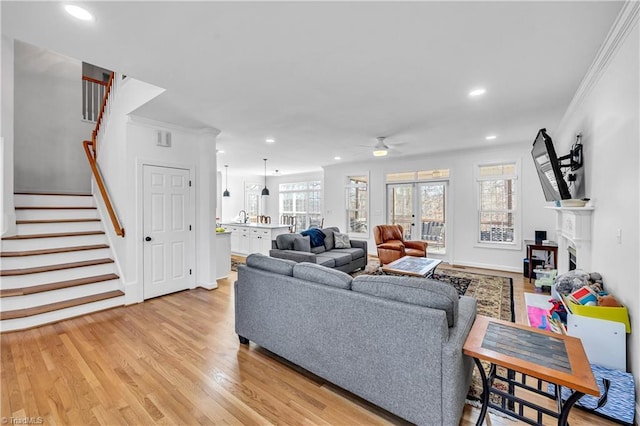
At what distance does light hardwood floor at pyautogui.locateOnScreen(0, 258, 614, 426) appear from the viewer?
Answer: 5.87ft

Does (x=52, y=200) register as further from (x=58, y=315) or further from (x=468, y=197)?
(x=468, y=197)

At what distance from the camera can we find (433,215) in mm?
6574

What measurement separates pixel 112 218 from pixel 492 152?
6716 mm

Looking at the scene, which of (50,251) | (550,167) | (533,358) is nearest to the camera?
(533,358)

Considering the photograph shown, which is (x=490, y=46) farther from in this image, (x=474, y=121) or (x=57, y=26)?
(x=57, y=26)

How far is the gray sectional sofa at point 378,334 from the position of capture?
1.54 m

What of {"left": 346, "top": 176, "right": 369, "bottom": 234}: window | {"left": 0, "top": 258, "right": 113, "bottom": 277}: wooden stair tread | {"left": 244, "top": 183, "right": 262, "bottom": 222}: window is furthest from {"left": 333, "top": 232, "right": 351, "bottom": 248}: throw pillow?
{"left": 244, "top": 183, "right": 262, "bottom": 222}: window

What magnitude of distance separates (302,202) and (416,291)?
8.46m

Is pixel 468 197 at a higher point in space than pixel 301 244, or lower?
higher

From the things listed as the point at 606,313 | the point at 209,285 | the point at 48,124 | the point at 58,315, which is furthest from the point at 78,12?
the point at 48,124

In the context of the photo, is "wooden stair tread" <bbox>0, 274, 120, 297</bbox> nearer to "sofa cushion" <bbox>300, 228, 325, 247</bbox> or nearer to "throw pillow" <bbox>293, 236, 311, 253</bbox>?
"throw pillow" <bbox>293, 236, 311, 253</bbox>

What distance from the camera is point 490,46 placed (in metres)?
2.12

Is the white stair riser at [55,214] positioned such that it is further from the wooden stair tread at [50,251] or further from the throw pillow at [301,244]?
the throw pillow at [301,244]

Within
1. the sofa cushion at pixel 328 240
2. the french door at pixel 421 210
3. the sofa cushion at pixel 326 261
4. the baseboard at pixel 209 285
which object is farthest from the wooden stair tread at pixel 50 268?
the french door at pixel 421 210
